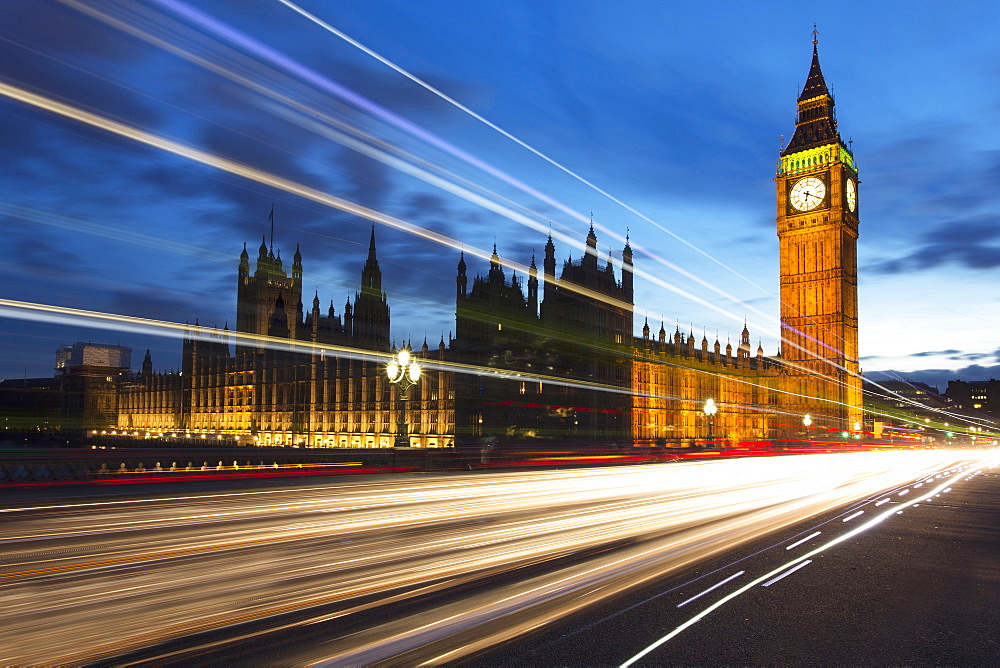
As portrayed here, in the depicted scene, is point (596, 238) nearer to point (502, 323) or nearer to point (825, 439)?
point (502, 323)

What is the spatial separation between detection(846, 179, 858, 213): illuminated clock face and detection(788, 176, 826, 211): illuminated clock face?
4.08 m

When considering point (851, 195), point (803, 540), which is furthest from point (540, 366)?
point (851, 195)

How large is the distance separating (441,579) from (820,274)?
329 feet

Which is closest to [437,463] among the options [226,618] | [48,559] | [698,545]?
[698,545]

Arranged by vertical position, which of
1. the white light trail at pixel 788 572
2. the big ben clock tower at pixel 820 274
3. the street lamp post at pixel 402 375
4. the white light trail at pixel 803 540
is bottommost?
the white light trail at pixel 803 540

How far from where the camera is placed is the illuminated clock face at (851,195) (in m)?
100

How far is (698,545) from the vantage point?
39.4 ft

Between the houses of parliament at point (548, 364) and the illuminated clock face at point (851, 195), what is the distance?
0.92 ft

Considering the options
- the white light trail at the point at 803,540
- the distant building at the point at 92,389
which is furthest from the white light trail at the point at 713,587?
the distant building at the point at 92,389

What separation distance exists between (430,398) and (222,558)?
48.2m

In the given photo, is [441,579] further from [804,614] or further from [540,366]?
[540,366]

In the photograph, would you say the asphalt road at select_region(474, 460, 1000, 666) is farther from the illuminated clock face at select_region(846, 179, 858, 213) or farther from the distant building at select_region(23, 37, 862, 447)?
the illuminated clock face at select_region(846, 179, 858, 213)

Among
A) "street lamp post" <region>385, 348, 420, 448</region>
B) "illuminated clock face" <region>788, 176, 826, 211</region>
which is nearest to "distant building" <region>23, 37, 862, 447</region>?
"illuminated clock face" <region>788, 176, 826, 211</region>

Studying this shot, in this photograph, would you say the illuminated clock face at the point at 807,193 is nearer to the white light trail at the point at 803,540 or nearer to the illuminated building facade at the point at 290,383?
the illuminated building facade at the point at 290,383
